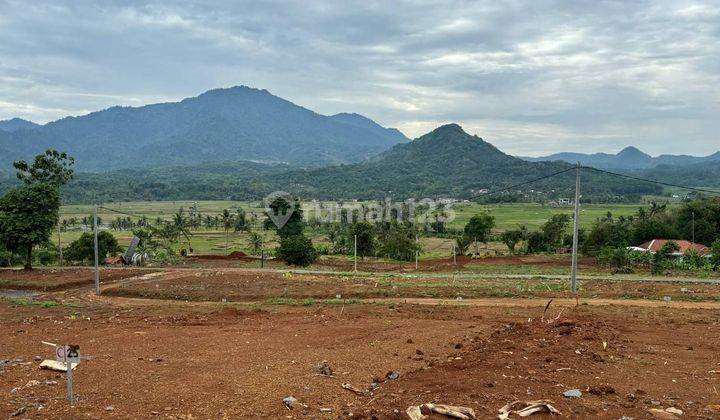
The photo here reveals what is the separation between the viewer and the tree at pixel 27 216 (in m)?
32.3

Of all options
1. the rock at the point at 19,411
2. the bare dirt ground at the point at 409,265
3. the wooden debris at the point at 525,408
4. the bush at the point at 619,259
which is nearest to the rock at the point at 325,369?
the wooden debris at the point at 525,408

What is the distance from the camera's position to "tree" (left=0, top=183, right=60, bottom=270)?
32281 mm

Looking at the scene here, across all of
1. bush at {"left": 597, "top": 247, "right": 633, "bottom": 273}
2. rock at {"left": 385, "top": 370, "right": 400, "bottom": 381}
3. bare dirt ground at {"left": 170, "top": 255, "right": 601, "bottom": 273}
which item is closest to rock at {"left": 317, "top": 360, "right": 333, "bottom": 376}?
rock at {"left": 385, "top": 370, "right": 400, "bottom": 381}

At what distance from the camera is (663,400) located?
8.42 metres

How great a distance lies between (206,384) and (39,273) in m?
29.9

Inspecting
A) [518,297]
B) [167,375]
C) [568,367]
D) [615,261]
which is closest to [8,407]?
[167,375]

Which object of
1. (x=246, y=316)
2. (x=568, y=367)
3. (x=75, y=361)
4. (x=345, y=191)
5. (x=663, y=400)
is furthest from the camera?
(x=345, y=191)

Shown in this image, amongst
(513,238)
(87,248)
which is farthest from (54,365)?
(513,238)

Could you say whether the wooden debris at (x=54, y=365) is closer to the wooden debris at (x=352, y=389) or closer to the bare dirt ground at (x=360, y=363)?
the bare dirt ground at (x=360, y=363)

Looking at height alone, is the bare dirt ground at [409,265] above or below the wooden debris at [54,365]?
below

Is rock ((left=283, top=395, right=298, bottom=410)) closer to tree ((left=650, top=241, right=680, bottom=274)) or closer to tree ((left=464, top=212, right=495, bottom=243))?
tree ((left=650, top=241, right=680, bottom=274))

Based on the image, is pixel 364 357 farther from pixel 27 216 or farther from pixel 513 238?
pixel 513 238

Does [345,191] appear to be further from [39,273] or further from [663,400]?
[663,400]

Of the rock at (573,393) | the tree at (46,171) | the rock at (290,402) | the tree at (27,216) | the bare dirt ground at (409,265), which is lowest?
the bare dirt ground at (409,265)
